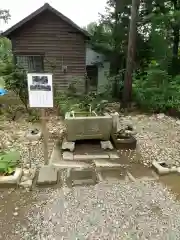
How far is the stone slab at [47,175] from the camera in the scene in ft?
10.5

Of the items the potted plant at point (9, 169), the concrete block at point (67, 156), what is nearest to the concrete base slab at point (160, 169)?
the concrete block at point (67, 156)

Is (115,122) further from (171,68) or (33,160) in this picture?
(171,68)

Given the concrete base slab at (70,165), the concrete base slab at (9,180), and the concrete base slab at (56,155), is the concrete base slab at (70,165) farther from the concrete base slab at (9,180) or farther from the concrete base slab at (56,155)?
the concrete base slab at (9,180)

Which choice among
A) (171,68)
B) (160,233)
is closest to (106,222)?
(160,233)

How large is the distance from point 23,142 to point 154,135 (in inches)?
125

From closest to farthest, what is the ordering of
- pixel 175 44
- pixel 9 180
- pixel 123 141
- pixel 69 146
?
pixel 9 180
pixel 69 146
pixel 123 141
pixel 175 44

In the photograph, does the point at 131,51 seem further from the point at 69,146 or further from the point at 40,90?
the point at 40,90

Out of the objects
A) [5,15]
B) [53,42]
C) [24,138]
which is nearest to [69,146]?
[24,138]

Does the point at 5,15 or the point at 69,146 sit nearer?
the point at 69,146

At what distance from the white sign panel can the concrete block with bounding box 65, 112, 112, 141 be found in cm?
114

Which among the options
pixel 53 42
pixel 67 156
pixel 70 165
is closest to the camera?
pixel 70 165

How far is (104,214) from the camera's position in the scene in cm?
258

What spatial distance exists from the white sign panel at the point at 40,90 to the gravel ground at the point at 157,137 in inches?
83.9

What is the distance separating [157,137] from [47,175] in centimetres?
307
